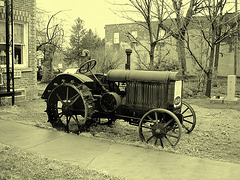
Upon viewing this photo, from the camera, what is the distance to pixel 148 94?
18.8 ft

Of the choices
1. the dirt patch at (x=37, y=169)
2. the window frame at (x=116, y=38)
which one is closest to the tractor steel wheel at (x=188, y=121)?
the dirt patch at (x=37, y=169)

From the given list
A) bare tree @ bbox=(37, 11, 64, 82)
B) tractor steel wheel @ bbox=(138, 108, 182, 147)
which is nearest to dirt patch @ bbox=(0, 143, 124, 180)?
tractor steel wheel @ bbox=(138, 108, 182, 147)

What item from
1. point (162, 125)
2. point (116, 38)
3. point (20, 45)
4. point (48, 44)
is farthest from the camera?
point (116, 38)

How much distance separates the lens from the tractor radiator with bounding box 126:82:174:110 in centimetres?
555

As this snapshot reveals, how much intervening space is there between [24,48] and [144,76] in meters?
7.03

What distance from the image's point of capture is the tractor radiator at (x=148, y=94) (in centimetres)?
555

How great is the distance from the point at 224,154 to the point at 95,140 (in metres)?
2.36

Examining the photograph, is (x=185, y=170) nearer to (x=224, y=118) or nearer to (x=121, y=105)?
(x=121, y=105)

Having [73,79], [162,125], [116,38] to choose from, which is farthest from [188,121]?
[116,38]

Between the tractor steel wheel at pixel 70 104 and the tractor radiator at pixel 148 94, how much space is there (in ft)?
2.85

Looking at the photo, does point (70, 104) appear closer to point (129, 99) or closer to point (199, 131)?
point (129, 99)

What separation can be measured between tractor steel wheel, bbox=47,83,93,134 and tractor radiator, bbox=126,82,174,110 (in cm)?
87

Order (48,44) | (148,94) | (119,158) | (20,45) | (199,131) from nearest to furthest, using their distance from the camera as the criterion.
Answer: (119,158)
(148,94)
(199,131)
(20,45)
(48,44)

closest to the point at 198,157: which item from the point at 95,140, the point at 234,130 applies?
the point at 95,140
